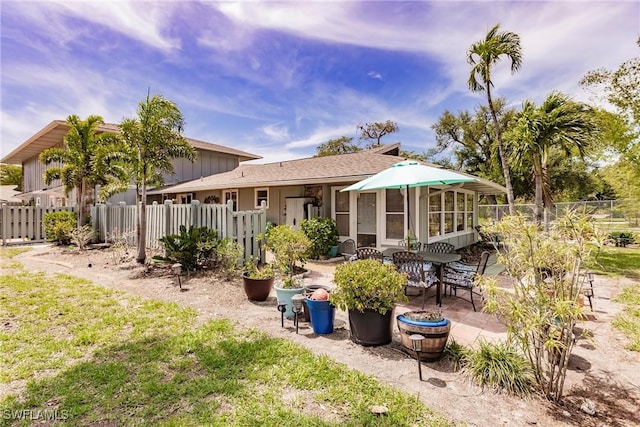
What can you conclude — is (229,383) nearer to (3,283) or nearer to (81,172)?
(3,283)

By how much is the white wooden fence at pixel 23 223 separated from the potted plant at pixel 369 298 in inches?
583

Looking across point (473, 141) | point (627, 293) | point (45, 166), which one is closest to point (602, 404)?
point (627, 293)

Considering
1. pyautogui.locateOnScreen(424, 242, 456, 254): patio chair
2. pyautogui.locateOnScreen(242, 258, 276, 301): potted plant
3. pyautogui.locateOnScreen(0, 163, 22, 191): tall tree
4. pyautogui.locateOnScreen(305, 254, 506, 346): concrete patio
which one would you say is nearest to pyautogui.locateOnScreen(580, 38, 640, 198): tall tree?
pyautogui.locateOnScreen(424, 242, 456, 254): patio chair

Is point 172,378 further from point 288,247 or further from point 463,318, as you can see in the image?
point 463,318

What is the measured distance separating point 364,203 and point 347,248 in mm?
1618

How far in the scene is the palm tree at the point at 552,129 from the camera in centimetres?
869

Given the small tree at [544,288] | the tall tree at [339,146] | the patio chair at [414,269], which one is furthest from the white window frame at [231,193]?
the tall tree at [339,146]

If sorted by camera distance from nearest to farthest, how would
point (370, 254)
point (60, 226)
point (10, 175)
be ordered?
point (370, 254)
point (60, 226)
point (10, 175)

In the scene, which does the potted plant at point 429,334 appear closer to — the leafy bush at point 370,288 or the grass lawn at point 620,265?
the leafy bush at point 370,288

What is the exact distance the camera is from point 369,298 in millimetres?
3451

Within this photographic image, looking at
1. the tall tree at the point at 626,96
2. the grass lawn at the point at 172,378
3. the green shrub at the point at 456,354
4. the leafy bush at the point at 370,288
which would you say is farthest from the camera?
the tall tree at the point at 626,96

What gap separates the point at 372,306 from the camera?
3420 mm

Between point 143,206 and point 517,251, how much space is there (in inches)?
327

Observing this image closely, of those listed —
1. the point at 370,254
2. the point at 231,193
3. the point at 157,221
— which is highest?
the point at 231,193
